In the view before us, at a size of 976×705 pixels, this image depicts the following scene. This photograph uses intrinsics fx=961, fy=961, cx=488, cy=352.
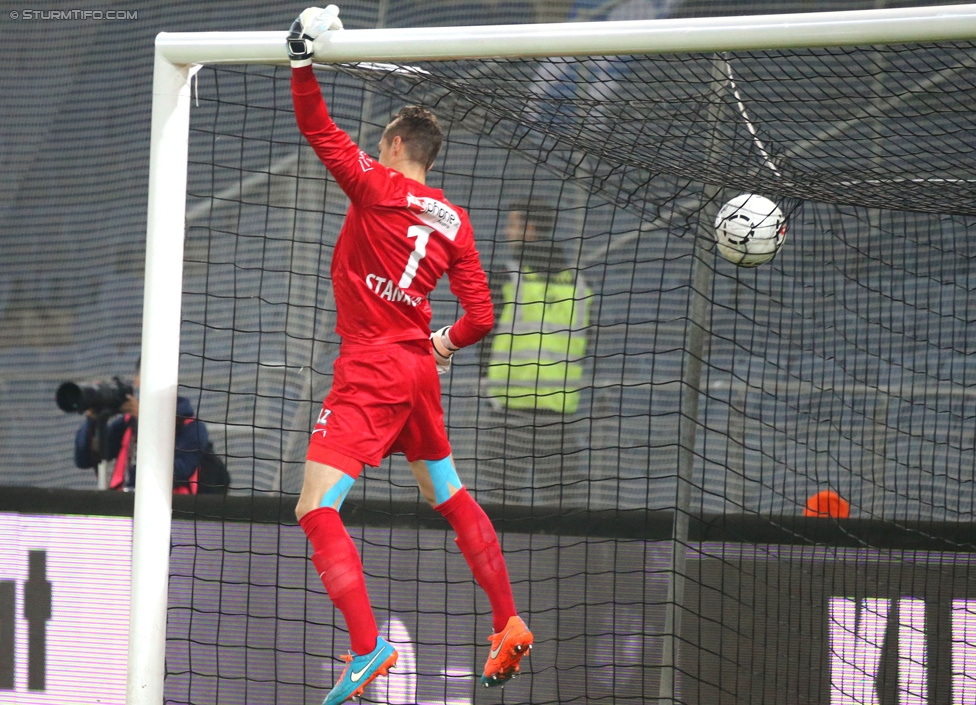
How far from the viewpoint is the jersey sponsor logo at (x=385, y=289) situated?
2.92 metres

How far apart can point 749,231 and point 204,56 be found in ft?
7.00

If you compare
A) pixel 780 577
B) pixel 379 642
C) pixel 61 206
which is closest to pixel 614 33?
pixel 379 642

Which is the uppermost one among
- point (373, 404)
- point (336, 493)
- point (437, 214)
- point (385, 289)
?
point (437, 214)

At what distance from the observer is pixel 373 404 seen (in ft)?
9.38

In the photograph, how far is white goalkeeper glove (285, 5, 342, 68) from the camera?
2758 millimetres

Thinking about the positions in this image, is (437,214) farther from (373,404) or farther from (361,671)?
(361,671)

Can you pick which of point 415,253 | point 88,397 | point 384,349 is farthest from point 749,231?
point 88,397

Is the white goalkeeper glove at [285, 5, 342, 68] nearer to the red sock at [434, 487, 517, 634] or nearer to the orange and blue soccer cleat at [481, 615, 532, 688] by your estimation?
the red sock at [434, 487, 517, 634]

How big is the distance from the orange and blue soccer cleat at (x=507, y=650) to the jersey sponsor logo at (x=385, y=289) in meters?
1.07

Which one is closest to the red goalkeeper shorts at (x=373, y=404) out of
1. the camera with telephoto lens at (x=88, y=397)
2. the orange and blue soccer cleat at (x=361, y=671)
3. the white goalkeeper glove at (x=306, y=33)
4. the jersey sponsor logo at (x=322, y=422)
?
the jersey sponsor logo at (x=322, y=422)

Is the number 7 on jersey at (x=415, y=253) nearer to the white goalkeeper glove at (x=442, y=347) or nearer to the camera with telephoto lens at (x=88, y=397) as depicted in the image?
the white goalkeeper glove at (x=442, y=347)

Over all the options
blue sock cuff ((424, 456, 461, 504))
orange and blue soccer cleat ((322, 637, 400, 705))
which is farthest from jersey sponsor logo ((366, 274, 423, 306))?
orange and blue soccer cleat ((322, 637, 400, 705))

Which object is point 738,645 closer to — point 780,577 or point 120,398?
point 780,577

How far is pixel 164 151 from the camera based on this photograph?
10.6ft
